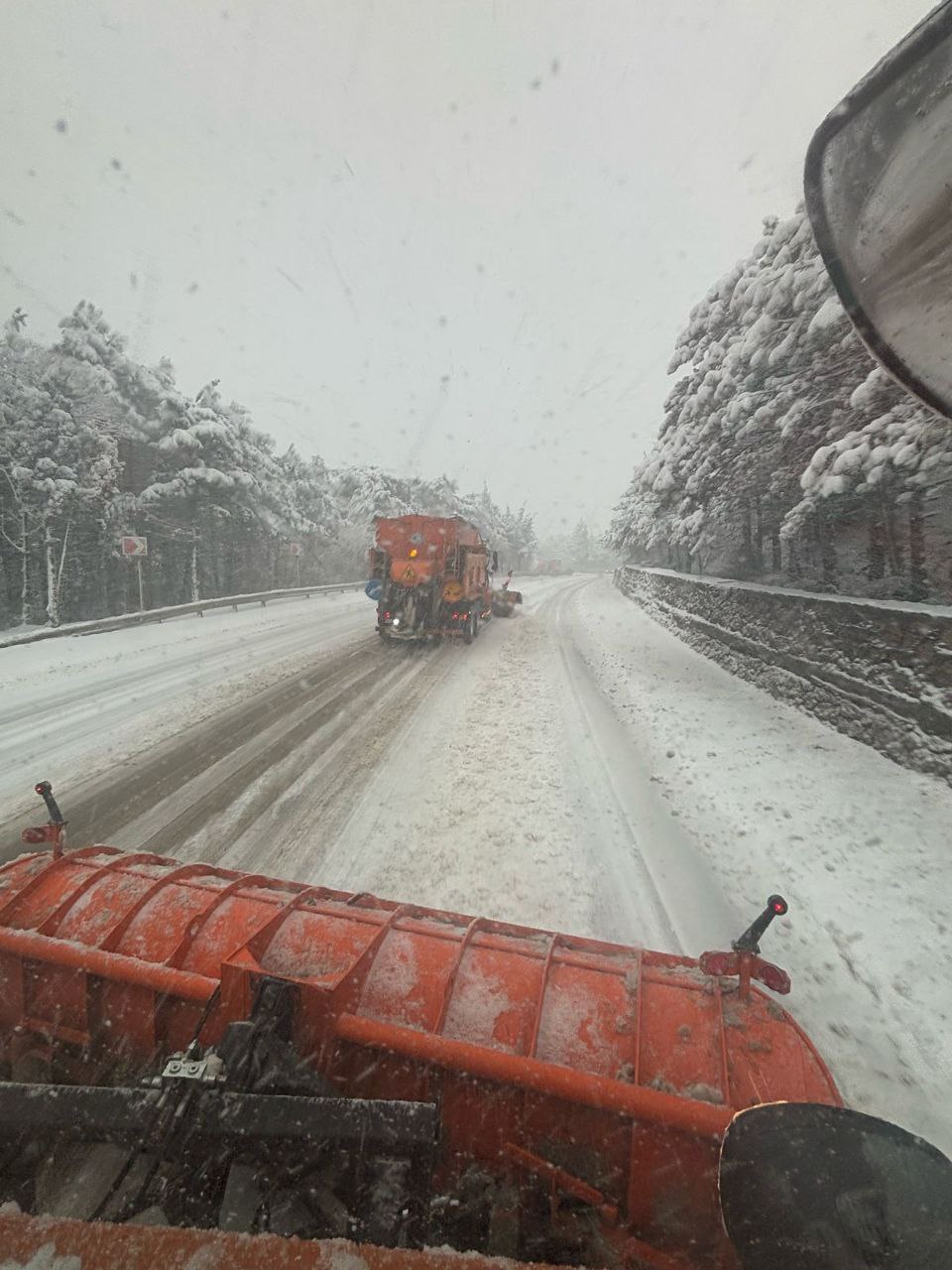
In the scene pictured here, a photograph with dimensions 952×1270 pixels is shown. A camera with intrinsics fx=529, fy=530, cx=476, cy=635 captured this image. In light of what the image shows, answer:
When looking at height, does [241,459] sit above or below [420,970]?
above

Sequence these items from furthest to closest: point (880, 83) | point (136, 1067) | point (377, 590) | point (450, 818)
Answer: point (377, 590) < point (450, 818) < point (136, 1067) < point (880, 83)

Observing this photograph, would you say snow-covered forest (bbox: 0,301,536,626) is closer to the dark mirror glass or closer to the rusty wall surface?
the rusty wall surface

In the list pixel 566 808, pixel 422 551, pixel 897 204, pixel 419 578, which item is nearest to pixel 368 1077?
pixel 897 204

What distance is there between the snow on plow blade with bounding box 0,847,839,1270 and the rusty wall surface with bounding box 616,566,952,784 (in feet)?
15.7

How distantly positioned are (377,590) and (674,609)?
30.7ft

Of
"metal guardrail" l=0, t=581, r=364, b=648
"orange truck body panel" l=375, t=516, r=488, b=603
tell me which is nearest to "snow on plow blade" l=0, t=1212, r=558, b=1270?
"orange truck body panel" l=375, t=516, r=488, b=603

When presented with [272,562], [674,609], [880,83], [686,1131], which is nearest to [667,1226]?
[686,1131]

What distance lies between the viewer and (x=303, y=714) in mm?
8211

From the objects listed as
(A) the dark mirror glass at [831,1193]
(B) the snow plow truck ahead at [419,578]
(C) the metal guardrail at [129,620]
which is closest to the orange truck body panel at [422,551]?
(B) the snow plow truck ahead at [419,578]

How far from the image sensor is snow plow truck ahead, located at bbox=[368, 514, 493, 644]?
559 inches

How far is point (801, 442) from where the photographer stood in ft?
28.9

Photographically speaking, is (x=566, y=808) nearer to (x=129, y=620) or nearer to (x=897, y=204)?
(x=897, y=204)

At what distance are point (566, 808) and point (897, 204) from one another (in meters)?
5.06

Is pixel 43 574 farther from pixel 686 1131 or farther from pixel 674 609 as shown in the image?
pixel 686 1131
